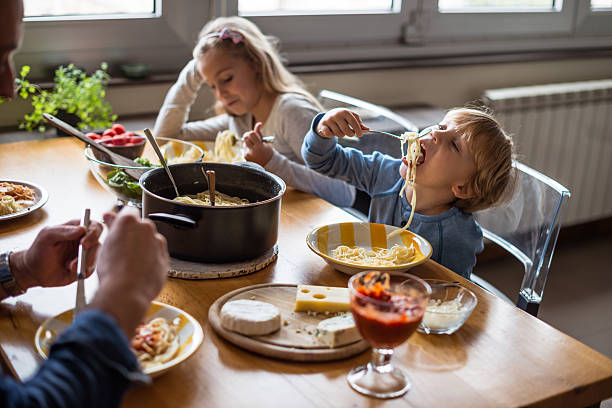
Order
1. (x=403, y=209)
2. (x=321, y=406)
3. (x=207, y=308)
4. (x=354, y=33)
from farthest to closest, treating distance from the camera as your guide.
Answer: (x=354, y=33), (x=403, y=209), (x=207, y=308), (x=321, y=406)

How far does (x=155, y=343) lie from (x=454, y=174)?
3.10ft

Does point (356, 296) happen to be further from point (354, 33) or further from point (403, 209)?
point (354, 33)

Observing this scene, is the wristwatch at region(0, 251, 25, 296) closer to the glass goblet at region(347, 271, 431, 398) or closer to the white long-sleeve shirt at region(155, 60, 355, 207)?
the glass goblet at region(347, 271, 431, 398)

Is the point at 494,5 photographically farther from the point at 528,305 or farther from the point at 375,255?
the point at 375,255

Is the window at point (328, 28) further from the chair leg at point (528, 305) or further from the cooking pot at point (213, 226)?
the chair leg at point (528, 305)

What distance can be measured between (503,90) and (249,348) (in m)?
2.77

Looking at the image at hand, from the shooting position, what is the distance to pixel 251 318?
1.07 meters

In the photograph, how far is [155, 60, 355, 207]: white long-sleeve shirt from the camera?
6.32ft

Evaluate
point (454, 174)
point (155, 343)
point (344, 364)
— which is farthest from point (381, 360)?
point (454, 174)

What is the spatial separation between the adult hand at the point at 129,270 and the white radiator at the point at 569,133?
2665 mm

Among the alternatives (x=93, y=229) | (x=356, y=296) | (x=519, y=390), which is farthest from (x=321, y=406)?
(x=93, y=229)

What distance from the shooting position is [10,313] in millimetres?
1134

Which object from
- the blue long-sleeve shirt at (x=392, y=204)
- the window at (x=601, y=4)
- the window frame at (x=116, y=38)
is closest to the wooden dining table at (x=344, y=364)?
the blue long-sleeve shirt at (x=392, y=204)

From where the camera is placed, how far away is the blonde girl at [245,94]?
2152 millimetres
